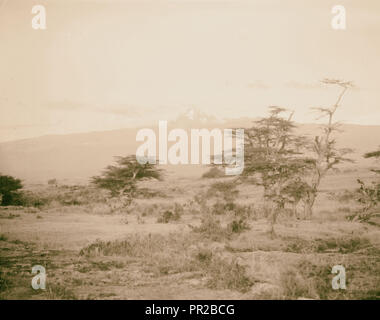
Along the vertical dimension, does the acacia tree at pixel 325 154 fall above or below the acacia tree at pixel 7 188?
above

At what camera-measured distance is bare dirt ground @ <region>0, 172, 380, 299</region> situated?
238 inches

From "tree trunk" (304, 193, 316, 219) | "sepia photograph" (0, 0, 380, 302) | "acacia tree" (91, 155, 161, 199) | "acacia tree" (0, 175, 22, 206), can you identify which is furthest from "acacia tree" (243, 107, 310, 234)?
"acacia tree" (0, 175, 22, 206)

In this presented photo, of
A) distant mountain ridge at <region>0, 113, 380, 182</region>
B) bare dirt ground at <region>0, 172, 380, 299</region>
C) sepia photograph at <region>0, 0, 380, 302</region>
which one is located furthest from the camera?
distant mountain ridge at <region>0, 113, 380, 182</region>

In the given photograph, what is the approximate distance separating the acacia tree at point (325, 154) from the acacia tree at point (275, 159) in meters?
0.25

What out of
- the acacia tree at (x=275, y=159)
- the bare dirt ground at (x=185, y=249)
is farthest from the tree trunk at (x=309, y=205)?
the acacia tree at (x=275, y=159)

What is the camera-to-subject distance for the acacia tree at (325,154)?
7168 millimetres

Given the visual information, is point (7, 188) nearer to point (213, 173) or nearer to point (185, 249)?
point (185, 249)

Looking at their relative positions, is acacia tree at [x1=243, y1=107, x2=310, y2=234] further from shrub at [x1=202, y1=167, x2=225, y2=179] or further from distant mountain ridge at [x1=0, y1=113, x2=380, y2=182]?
shrub at [x1=202, y1=167, x2=225, y2=179]

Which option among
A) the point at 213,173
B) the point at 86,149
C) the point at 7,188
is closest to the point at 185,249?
the point at 213,173

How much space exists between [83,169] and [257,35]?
13.3 feet

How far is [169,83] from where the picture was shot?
749cm

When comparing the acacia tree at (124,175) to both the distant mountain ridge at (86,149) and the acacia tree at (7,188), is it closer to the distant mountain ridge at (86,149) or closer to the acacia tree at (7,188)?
the distant mountain ridge at (86,149)

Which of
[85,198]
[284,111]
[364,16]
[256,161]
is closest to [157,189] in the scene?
[85,198]

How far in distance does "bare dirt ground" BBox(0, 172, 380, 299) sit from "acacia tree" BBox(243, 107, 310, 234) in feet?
0.90
